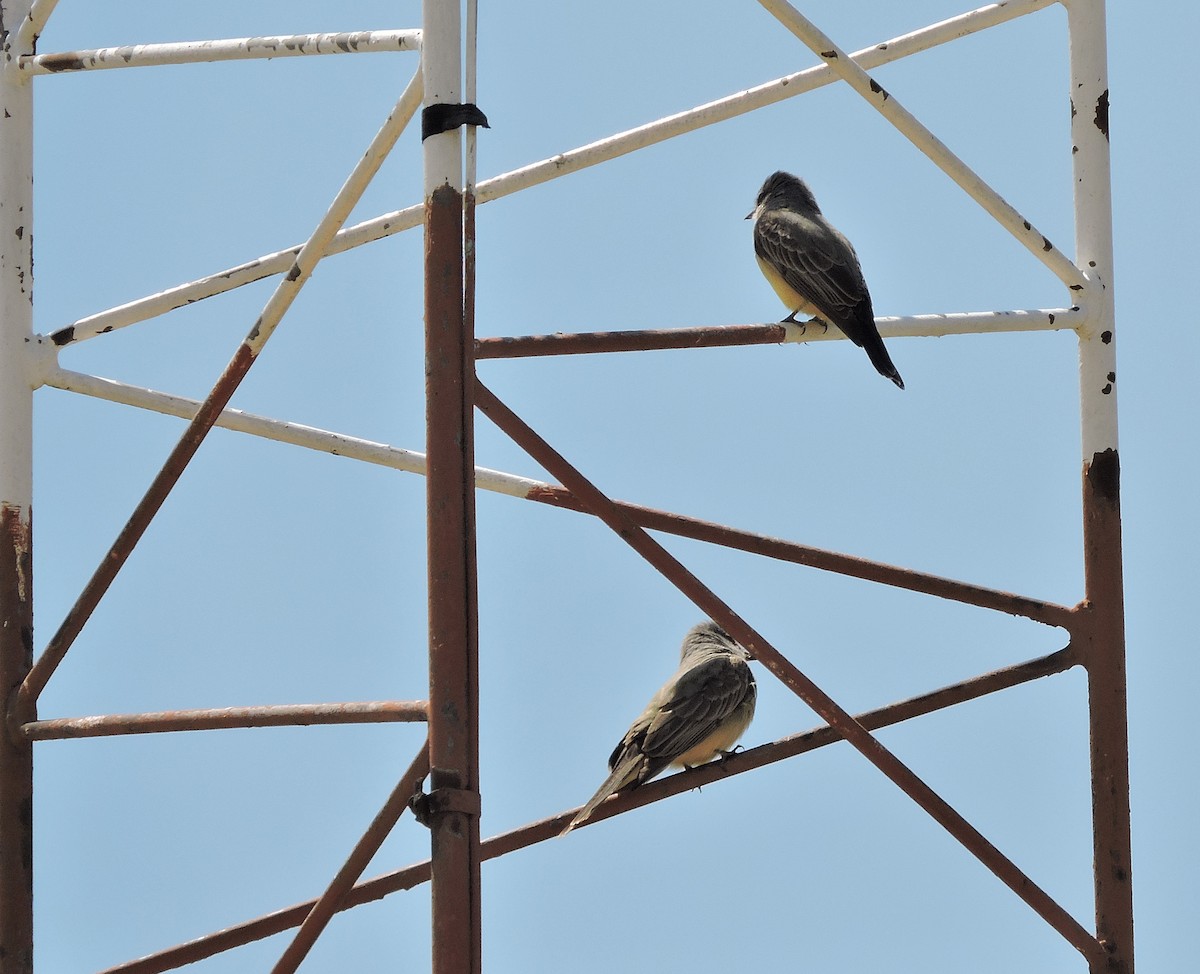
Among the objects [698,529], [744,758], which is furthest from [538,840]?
[698,529]

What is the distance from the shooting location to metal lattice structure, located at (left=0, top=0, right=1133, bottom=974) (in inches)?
233

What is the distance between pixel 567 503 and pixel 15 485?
2367 millimetres

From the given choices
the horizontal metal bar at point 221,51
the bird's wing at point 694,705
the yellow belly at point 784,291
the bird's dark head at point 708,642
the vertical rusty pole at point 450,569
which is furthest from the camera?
the yellow belly at point 784,291

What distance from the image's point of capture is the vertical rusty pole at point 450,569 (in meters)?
5.69

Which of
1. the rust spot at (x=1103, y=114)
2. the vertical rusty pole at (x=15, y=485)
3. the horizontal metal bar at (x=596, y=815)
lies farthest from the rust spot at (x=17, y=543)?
the rust spot at (x=1103, y=114)

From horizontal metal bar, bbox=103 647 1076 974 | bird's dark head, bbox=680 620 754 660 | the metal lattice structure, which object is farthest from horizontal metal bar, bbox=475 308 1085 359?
bird's dark head, bbox=680 620 754 660

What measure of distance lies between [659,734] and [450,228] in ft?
12.3

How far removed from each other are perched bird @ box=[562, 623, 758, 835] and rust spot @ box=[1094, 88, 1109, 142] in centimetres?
328

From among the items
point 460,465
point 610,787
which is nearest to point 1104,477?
point 610,787

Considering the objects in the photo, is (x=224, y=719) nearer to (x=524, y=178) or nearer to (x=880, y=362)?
(x=524, y=178)

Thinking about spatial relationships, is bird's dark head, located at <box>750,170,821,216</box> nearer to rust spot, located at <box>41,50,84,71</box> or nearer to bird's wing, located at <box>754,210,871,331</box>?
bird's wing, located at <box>754,210,871,331</box>

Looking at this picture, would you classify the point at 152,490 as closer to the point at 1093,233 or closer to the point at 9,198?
the point at 9,198

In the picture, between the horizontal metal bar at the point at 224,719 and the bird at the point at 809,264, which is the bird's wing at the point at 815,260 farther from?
the horizontal metal bar at the point at 224,719

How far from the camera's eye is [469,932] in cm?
562
